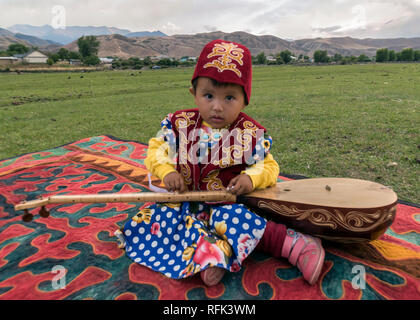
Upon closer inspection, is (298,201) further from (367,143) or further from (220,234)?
(367,143)

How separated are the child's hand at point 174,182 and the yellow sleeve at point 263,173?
42 centimetres

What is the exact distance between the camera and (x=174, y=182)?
1.90 m

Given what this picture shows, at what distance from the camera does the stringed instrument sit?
5.71 ft

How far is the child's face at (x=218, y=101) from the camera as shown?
1.83m

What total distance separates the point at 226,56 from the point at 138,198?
1042 mm

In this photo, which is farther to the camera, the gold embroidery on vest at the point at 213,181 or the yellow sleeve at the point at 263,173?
the gold embroidery on vest at the point at 213,181

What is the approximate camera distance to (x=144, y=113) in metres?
7.54

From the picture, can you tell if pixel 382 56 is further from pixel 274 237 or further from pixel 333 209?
pixel 274 237

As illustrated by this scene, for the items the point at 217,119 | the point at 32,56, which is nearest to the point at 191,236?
the point at 217,119

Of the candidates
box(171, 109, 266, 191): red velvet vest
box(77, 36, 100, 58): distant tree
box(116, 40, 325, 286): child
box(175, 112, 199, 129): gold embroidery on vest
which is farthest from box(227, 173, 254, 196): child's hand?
box(77, 36, 100, 58): distant tree

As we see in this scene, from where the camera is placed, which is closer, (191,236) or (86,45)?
(191,236)

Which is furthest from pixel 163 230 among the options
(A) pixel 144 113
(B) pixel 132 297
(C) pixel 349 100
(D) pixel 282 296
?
(C) pixel 349 100

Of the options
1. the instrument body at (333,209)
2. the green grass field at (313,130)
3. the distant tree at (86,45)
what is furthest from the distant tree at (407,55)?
the instrument body at (333,209)

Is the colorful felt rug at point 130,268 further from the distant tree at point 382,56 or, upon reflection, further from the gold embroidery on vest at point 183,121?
the distant tree at point 382,56
